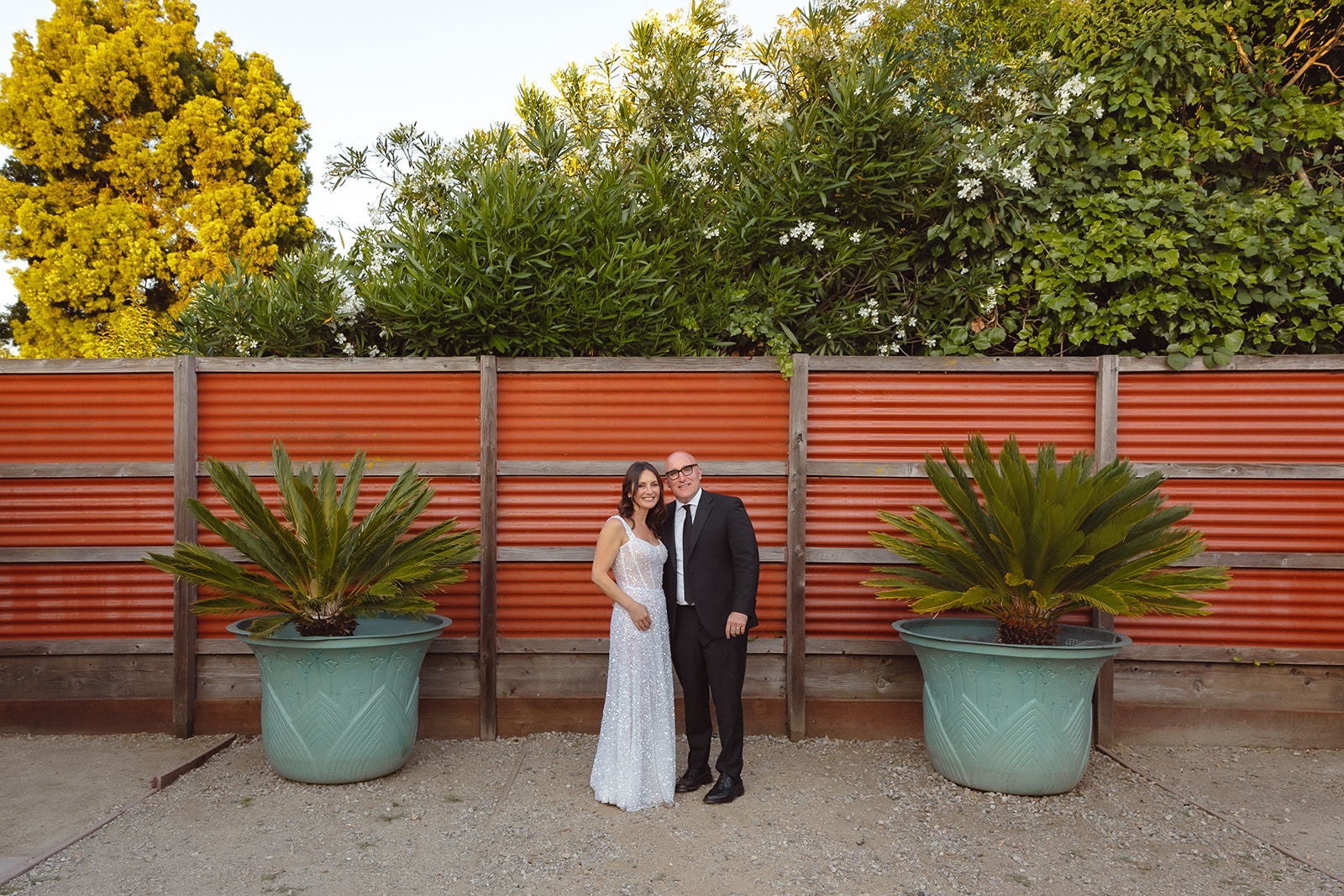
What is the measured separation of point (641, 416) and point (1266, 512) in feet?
12.1

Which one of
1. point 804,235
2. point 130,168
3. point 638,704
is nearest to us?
point 638,704

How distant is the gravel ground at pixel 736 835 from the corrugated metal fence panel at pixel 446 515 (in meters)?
0.78

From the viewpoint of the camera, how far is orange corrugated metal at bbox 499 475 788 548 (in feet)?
15.3

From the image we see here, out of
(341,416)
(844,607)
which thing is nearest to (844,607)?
(844,607)

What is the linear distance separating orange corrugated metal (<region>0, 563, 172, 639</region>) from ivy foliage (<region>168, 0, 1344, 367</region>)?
64.8 inches

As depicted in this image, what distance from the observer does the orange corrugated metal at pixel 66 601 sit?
15.2ft

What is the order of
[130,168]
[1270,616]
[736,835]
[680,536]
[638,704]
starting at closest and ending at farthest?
[736,835] < [638,704] < [680,536] < [1270,616] < [130,168]

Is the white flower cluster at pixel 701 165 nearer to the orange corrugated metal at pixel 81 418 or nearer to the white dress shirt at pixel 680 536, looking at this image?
the white dress shirt at pixel 680 536

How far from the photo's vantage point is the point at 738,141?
5.33m

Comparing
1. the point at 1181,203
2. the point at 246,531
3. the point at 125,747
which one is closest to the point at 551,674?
the point at 246,531

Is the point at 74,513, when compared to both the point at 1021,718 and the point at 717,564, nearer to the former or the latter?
the point at 717,564

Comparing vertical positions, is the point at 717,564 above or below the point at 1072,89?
below

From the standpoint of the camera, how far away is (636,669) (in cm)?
372

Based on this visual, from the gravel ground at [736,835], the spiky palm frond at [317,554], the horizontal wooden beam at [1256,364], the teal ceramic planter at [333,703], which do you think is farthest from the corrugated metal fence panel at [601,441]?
the horizontal wooden beam at [1256,364]
